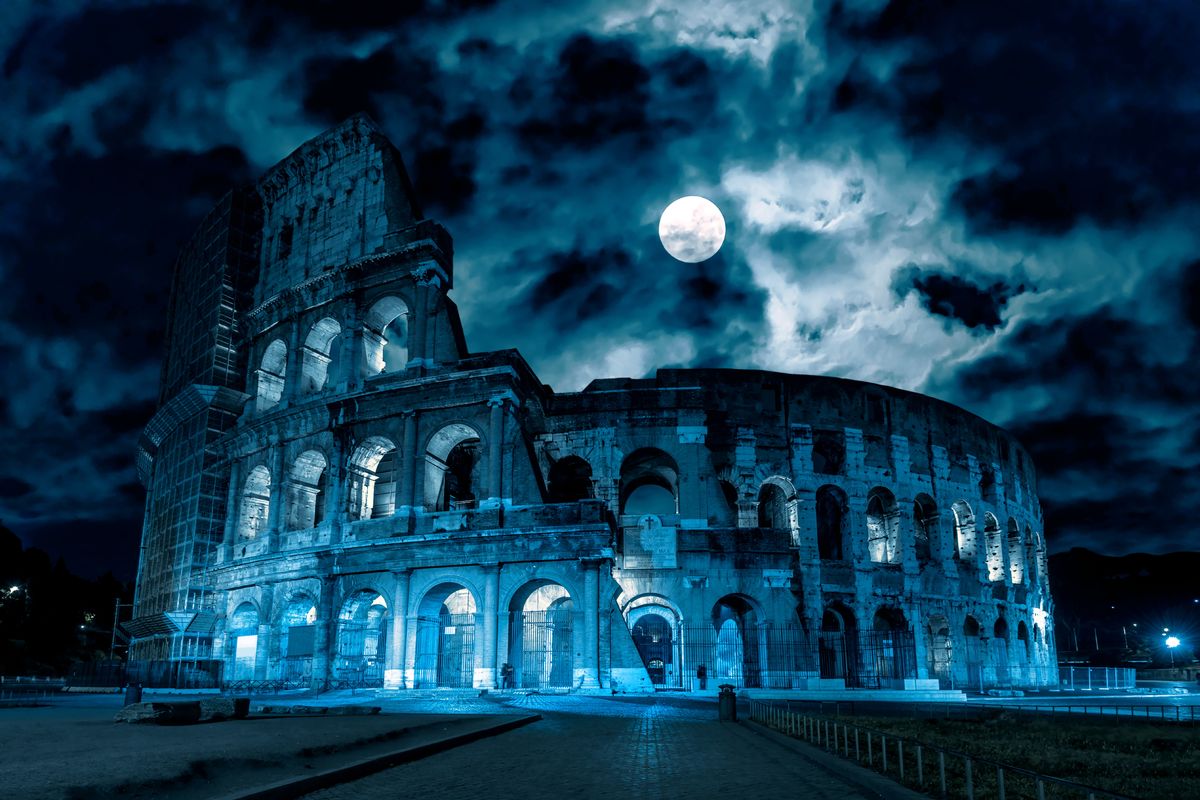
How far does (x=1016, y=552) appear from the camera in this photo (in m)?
39.2

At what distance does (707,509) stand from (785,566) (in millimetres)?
2955

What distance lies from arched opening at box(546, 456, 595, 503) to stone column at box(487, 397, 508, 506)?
4.72 meters

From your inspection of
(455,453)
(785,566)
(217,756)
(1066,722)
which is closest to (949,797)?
(217,756)

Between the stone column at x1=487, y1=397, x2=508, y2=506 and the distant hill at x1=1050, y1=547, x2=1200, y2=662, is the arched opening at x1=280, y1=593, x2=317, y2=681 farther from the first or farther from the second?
the distant hill at x1=1050, y1=547, x2=1200, y2=662

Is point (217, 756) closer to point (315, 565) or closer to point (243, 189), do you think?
point (315, 565)

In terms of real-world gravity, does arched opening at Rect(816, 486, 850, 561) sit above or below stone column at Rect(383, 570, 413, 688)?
above

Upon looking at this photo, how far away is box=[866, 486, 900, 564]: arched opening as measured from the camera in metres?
33.5

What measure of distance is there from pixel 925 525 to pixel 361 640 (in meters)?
22.1

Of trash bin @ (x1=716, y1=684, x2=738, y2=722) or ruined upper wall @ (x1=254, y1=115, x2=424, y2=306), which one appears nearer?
trash bin @ (x1=716, y1=684, x2=738, y2=722)

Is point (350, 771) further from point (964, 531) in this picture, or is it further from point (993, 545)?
point (993, 545)

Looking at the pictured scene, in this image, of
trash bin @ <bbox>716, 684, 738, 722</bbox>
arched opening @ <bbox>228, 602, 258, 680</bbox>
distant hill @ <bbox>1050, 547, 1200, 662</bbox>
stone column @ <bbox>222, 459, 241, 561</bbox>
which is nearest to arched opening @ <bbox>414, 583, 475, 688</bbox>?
arched opening @ <bbox>228, 602, 258, 680</bbox>

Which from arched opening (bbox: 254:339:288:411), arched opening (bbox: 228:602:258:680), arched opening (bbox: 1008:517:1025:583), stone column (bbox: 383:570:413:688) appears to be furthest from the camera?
arched opening (bbox: 1008:517:1025:583)

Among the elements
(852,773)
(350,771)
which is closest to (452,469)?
(350,771)

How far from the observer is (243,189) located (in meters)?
36.5
